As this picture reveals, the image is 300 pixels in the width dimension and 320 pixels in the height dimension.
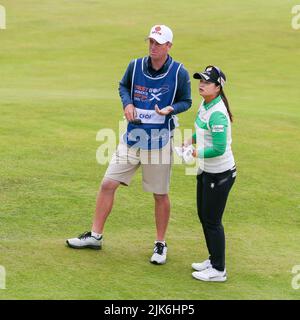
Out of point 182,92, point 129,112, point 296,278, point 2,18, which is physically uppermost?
point 2,18

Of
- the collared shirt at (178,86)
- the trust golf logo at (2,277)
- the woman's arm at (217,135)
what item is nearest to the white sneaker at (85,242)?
the trust golf logo at (2,277)

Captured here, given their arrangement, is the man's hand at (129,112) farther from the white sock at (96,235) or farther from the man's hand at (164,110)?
the white sock at (96,235)

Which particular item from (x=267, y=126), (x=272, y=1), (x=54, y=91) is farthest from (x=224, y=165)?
(x=272, y=1)

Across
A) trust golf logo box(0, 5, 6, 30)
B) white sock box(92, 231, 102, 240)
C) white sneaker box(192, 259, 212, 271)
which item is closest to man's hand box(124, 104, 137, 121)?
white sock box(92, 231, 102, 240)

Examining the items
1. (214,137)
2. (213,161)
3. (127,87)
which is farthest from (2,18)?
(214,137)

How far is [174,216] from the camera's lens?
8750mm

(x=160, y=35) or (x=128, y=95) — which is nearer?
(x=160, y=35)

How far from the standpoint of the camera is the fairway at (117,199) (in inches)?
260

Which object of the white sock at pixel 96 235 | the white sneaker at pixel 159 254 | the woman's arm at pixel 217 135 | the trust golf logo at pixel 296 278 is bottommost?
the trust golf logo at pixel 296 278

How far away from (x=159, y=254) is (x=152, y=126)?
1.35 metres

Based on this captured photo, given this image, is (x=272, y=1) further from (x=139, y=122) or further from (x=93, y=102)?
(x=139, y=122)

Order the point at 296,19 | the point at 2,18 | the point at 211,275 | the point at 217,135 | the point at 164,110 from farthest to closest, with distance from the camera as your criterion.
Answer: the point at 296,19
the point at 2,18
the point at 164,110
the point at 211,275
the point at 217,135

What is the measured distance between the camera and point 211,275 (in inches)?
266

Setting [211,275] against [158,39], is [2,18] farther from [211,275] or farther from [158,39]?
[211,275]
